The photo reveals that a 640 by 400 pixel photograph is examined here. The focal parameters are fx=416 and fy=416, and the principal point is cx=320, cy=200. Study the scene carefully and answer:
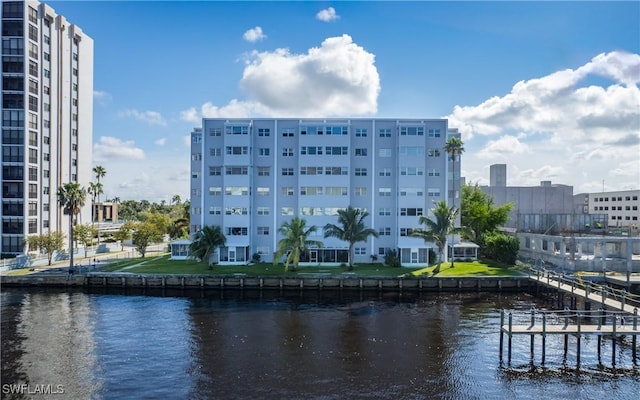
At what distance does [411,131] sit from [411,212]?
13.0 meters

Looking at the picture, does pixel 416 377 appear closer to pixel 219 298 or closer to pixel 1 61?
pixel 219 298

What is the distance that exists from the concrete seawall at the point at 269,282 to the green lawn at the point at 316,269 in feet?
7.79

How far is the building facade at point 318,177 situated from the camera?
66.2m

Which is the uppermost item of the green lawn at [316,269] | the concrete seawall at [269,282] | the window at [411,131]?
the window at [411,131]

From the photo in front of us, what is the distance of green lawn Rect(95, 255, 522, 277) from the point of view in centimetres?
5731

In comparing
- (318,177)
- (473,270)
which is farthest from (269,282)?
(473,270)

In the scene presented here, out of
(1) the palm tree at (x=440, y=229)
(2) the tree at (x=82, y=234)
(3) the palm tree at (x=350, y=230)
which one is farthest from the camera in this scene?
(2) the tree at (x=82, y=234)

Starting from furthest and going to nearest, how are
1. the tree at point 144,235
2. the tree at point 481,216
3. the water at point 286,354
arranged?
the tree at point 144,235 < the tree at point 481,216 < the water at point 286,354

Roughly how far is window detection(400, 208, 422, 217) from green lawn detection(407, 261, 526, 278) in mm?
8700

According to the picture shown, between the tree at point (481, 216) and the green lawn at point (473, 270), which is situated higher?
the tree at point (481, 216)

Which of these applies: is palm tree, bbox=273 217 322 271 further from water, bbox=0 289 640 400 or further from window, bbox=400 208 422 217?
window, bbox=400 208 422 217

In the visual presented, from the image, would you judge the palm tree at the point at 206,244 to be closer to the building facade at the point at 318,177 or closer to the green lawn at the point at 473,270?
the building facade at the point at 318,177

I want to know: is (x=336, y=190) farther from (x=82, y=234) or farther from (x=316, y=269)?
(x=82, y=234)

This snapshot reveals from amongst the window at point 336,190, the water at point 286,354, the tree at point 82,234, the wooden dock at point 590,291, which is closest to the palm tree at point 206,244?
the water at point 286,354
